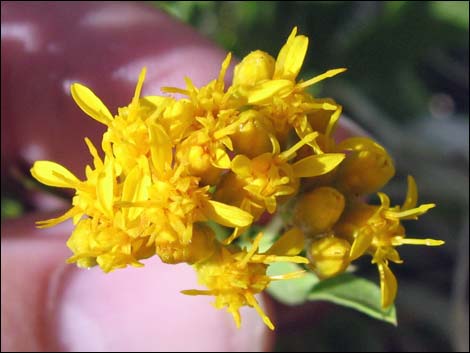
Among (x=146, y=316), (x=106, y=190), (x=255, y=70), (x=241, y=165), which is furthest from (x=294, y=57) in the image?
(x=146, y=316)

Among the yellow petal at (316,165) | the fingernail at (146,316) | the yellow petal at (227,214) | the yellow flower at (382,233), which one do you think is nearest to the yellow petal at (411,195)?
the yellow flower at (382,233)

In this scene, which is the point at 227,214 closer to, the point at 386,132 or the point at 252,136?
the point at 252,136

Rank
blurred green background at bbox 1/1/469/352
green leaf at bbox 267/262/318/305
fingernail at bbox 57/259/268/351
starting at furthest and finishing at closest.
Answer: blurred green background at bbox 1/1/469/352
fingernail at bbox 57/259/268/351
green leaf at bbox 267/262/318/305

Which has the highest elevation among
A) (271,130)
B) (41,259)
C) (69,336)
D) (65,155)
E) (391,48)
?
(391,48)

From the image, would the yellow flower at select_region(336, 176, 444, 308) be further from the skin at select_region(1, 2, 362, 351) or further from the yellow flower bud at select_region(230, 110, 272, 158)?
the skin at select_region(1, 2, 362, 351)

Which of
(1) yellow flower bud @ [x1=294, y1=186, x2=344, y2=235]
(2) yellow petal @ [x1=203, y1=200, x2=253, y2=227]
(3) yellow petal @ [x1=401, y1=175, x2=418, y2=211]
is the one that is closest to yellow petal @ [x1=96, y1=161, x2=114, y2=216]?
(2) yellow petal @ [x1=203, y1=200, x2=253, y2=227]

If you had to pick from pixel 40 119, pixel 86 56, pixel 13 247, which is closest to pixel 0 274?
pixel 13 247

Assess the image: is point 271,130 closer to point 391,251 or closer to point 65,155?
point 391,251
